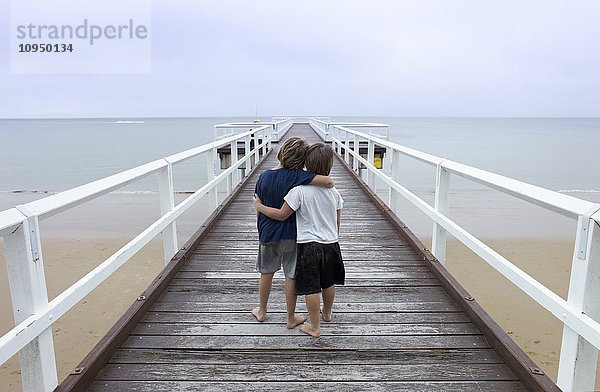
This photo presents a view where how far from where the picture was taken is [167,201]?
12.5 ft

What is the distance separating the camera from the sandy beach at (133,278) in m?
5.93

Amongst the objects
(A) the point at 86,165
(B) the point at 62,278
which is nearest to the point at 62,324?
(B) the point at 62,278

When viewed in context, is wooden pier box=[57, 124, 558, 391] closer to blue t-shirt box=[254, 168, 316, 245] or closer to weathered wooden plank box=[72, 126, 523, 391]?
weathered wooden plank box=[72, 126, 523, 391]

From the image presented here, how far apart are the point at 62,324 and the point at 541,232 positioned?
1247 centimetres

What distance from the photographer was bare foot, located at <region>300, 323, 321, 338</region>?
2758mm

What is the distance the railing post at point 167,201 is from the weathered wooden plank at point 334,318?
91 cm

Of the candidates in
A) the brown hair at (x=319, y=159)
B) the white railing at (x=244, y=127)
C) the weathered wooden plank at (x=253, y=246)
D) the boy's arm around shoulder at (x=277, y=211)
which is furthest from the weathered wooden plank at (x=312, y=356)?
the white railing at (x=244, y=127)

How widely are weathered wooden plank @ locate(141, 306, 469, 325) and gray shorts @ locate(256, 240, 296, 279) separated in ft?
1.36

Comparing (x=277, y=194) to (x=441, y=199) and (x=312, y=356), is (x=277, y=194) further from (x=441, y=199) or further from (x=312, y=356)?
(x=441, y=199)

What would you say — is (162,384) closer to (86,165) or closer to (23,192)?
(23,192)

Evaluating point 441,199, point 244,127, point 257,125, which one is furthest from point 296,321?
point 257,125

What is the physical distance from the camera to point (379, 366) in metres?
2.45

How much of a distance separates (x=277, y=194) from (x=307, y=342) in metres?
0.96

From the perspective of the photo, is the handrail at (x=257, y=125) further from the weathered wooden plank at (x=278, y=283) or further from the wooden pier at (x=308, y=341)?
the wooden pier at (x=308, y=341)
